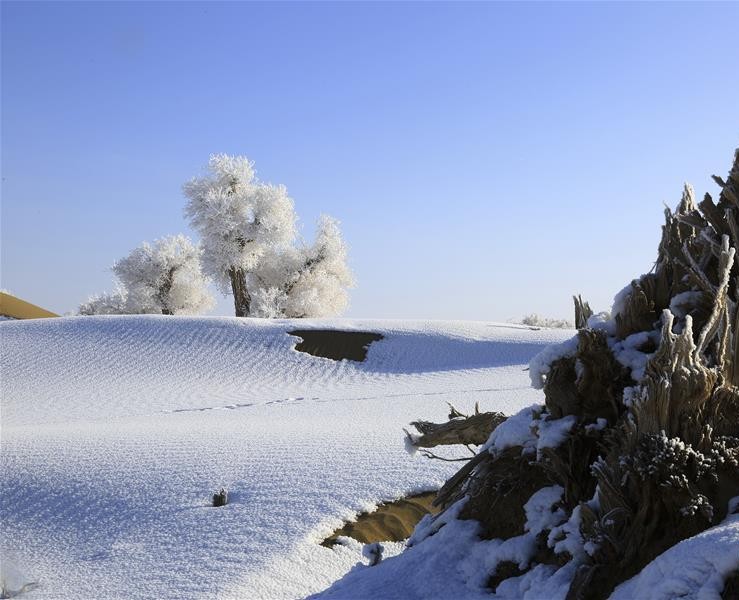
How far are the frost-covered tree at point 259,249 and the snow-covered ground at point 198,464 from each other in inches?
578

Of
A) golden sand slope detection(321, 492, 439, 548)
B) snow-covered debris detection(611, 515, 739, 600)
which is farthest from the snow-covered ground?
snow-covered debris detection(611, 515, 739, 600)

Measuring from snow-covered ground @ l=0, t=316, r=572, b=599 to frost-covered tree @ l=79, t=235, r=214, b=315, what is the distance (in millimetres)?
18440

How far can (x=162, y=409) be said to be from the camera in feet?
39.2

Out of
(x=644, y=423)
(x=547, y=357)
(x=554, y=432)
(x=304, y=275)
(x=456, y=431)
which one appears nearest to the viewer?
(x=644, y=423)

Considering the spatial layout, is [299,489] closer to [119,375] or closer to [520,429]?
[520,429]

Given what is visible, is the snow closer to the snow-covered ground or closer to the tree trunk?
the snow-covered ground

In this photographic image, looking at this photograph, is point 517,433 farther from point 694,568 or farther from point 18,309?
point 18,309

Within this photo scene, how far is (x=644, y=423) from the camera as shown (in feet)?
6.35

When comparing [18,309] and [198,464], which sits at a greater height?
[18,309]

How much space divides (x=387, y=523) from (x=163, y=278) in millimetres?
31853

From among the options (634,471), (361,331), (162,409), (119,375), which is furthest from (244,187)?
(634,471)

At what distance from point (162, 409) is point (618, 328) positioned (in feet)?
34.7

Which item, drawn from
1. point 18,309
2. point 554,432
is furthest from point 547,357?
point 18,309

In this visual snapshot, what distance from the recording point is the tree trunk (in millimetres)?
30703
